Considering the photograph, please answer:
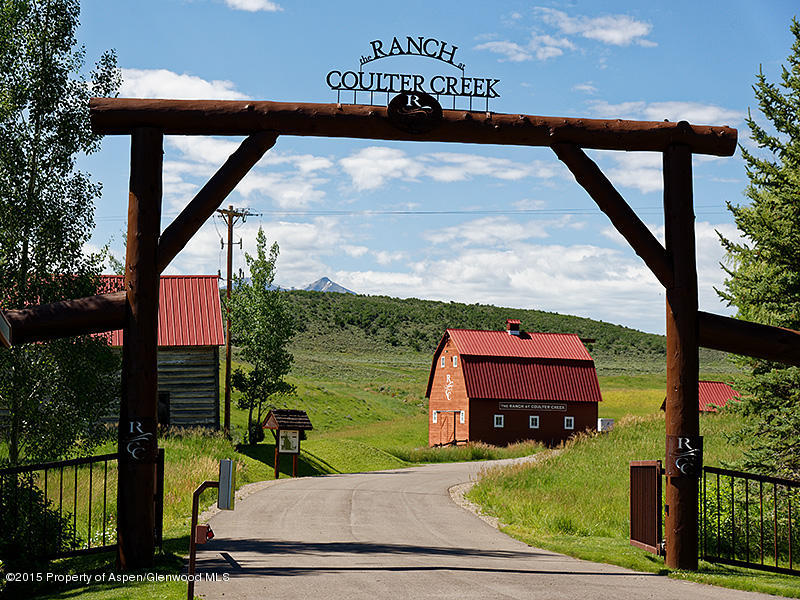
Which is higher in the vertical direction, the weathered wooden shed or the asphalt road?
the weathered wooden shed

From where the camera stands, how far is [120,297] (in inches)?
488

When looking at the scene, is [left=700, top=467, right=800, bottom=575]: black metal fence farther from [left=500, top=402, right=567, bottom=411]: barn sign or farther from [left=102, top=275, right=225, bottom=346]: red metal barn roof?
[left=500, top=402, right=567, bottom=411]: barn sign

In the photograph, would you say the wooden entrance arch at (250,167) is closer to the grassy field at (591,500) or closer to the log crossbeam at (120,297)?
the log crossbeam at (120,297)

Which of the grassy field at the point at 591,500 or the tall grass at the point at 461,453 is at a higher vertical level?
the grassy field at the point at 591,500

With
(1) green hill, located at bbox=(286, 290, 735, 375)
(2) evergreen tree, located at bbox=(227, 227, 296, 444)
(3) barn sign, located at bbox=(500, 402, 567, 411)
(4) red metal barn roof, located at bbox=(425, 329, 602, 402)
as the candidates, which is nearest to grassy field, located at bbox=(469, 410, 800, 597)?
(2) evergreen tree, located at bbox=(227, 227, 296, 444)

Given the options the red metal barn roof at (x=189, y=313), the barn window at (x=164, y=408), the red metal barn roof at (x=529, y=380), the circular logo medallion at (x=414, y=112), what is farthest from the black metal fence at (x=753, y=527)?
the red metal barn roof at (x=529, y=380)

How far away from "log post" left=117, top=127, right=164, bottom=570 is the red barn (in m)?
36.1

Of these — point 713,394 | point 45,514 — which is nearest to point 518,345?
point 713,394

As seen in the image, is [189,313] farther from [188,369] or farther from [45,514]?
[45,514]

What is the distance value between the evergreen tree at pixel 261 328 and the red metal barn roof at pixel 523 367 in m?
14.4

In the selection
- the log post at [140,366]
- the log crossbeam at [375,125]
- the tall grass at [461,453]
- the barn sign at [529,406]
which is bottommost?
the tall grass at [461,453]

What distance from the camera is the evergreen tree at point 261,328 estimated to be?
118ft

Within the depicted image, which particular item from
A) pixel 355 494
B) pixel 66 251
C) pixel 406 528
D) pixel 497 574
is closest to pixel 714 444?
pixel 355 494

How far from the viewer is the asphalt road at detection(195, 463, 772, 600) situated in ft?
32.9
